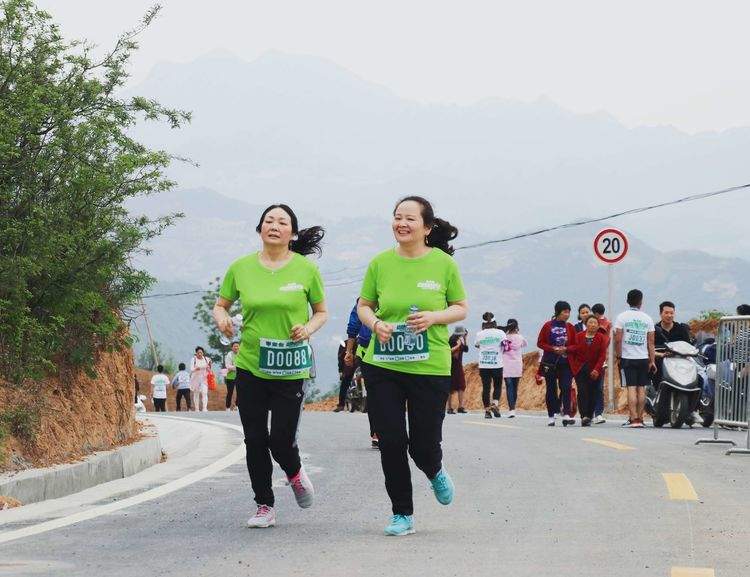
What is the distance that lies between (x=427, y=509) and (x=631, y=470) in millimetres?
3265

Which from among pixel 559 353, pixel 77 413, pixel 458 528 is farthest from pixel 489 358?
pixel 458 528

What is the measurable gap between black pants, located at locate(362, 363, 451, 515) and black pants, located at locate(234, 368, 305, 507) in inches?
20.9

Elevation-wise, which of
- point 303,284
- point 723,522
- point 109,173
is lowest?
point 723,522

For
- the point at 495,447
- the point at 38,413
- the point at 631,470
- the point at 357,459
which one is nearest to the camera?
the point at 38,413

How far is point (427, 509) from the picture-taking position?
29.3 ft

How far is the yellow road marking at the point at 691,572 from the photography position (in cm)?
629

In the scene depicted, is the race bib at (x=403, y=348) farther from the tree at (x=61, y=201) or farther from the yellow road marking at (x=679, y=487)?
the tree at (x=61, y=201)

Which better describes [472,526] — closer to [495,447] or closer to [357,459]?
[357,459]

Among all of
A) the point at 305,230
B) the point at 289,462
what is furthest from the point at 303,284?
the point at 289,462

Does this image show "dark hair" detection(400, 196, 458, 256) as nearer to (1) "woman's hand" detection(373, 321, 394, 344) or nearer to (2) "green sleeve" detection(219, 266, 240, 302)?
(1) "woman's hand" detection(373, 321, 394, 344)

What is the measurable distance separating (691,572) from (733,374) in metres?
9.01

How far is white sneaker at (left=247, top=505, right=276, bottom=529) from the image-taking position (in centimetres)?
812

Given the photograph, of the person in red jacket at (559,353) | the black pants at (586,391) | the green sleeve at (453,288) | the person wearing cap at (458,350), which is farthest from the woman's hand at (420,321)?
the person wearing cap at (458,350)

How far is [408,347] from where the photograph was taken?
7.71m
